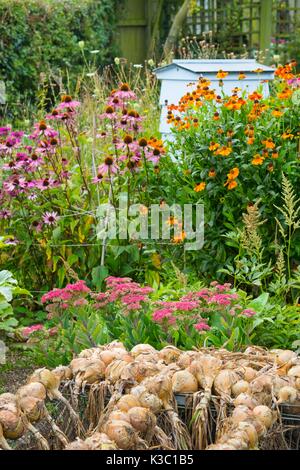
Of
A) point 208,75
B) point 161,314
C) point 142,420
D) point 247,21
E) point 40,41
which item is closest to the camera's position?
point 142,420

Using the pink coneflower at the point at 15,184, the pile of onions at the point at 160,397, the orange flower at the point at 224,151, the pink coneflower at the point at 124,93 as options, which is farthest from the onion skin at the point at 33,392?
the pink coneflower at the point at 124,93

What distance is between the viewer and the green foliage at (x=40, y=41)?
9820mm

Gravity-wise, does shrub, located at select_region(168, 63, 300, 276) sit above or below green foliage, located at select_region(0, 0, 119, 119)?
below

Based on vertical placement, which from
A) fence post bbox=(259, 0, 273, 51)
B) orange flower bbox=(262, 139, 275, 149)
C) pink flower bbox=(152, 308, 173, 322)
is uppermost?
fence post bbox=(259, 0, 273, 51)

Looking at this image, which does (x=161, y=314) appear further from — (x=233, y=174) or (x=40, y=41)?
(x=40, y=41)

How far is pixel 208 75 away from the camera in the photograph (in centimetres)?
557

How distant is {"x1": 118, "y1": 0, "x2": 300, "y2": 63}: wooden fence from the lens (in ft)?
45.3

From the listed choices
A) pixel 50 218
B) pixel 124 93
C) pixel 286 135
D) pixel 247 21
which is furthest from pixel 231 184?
pixel 247 21

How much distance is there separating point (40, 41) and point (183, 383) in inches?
340

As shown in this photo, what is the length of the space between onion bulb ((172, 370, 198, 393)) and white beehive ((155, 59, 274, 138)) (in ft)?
11.2

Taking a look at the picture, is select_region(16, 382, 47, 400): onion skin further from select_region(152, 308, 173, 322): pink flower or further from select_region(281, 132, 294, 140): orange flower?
select_region(281, 132, 294, 140): orange flower

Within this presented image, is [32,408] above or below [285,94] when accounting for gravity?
below

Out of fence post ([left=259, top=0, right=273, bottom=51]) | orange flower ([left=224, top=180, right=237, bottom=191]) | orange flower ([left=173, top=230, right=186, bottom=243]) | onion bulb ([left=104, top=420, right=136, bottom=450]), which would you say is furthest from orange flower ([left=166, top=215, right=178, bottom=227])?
fence post ([left=259, top=0, right=273, bottom=51])
